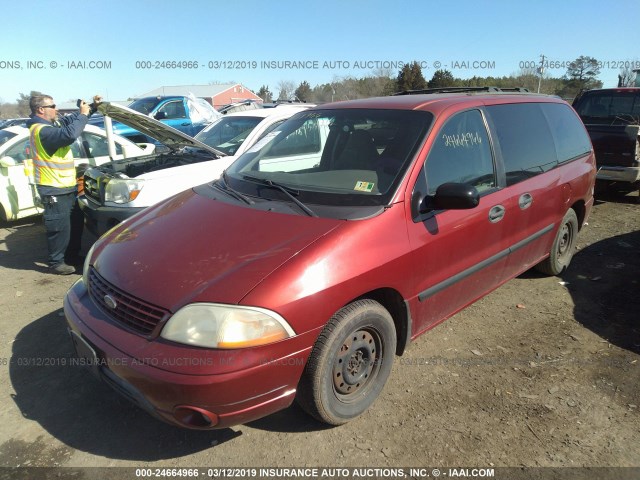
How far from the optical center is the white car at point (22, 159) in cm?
660

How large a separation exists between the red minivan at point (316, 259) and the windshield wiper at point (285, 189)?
13mm

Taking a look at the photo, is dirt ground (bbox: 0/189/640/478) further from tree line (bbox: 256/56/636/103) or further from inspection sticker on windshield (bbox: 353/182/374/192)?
tree line (bbox: 256/56/636/103)

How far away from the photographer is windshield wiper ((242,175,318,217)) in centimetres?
263

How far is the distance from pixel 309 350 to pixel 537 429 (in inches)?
58.3

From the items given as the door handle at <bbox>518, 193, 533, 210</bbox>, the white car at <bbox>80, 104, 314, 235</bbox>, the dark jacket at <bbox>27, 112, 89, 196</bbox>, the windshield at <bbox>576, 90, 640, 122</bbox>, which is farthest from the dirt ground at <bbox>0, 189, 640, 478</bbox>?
the windshield at <bbox>576, 90, 640, 122</bbox>

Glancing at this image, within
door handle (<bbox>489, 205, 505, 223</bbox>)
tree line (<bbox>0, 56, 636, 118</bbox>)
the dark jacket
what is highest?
tree line (<bbox>0, 56, 636, 118</bbox>)

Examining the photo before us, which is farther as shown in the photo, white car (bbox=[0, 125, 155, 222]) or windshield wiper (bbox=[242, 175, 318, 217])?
white car (bbox=[0, 125, 155, 222])

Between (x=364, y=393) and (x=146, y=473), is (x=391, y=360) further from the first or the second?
(x=146, y=473)

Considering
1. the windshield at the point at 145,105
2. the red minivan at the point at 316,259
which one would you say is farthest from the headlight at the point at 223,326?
the windshield at the point at 145,105

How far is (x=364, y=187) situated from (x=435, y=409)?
4.77 ft

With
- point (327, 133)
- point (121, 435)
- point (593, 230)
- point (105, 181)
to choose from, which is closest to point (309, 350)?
point (121, 435)

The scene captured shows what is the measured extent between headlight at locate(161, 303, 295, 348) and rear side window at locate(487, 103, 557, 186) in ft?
7.61

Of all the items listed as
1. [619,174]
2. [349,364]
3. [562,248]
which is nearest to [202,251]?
[349,364]

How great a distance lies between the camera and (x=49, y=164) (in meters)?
4.80
